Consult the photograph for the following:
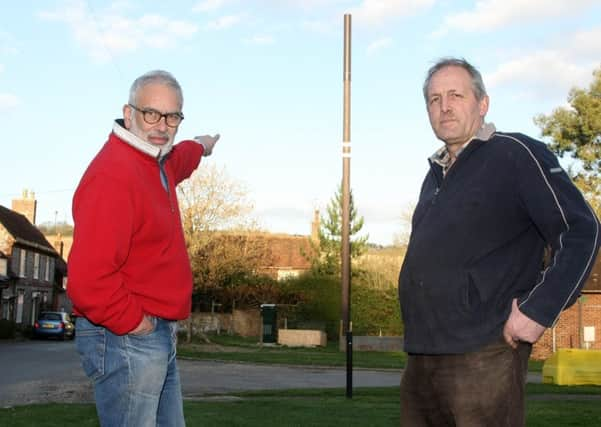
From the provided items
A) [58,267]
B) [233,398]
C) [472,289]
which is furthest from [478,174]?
[58,267]

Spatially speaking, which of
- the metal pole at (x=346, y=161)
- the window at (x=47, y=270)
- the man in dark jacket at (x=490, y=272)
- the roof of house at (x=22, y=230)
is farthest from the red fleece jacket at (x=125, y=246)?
the window at (x=47, y=270)

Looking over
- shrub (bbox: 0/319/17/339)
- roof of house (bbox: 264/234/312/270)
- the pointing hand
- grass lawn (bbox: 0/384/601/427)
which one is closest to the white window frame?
shrub (bbox: 0/319/17/339)

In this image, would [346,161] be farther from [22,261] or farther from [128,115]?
[22,261]

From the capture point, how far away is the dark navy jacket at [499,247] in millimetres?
3275

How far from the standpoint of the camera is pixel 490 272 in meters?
3.38

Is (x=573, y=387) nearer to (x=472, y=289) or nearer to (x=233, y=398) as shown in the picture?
(x=233, y=398)

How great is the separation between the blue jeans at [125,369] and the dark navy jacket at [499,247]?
1.11m

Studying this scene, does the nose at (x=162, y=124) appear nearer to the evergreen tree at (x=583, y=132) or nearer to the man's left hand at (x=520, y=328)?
the man's left hand at (x=520, y=328)

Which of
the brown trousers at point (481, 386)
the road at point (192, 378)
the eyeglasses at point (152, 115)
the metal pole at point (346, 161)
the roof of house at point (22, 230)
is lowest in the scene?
the road at point (192, 378)

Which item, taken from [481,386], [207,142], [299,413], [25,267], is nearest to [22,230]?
[25,267]

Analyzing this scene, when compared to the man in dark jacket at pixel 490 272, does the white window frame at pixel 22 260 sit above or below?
above

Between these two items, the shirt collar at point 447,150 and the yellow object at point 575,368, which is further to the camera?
A: the yellow object at point 575,368

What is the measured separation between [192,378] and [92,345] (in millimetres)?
14935

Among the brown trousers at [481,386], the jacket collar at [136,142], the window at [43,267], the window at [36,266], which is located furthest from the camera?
the window at [43,267]
